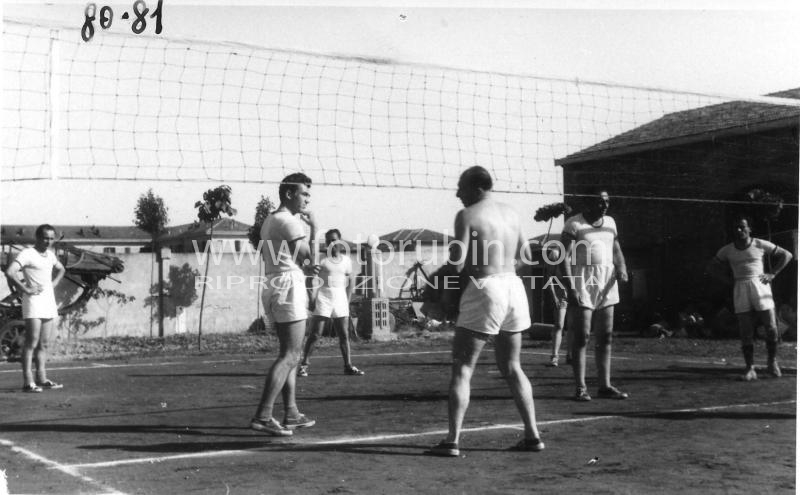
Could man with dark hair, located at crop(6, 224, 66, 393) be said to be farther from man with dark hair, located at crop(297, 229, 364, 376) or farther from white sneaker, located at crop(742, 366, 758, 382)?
white sneaker, located at crop(742, 366, 758, 382)

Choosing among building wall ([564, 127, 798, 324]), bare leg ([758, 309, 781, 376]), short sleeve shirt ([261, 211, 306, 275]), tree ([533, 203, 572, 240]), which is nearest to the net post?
short sleeve shirt ([261, 211, 306, 275])

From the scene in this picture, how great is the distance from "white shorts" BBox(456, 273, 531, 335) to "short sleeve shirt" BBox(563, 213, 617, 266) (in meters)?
2.52

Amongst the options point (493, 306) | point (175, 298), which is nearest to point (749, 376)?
point (493, 306)

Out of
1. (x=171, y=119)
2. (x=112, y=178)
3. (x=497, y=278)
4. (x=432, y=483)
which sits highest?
(x=171, y=119)

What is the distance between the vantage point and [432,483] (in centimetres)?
483

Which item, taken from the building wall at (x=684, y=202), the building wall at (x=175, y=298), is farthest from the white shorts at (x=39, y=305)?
the building wall at (x=684, y=202)

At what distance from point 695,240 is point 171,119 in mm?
15162

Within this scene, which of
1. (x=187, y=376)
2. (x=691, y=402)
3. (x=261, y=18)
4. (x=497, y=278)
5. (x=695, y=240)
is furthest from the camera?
(x=695, y=240)

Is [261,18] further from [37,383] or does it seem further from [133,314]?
[133,314]

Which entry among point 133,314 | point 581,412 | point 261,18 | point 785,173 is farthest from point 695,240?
point 261,18

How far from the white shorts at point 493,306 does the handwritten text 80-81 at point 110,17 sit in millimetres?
3181

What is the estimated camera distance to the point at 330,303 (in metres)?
11.0

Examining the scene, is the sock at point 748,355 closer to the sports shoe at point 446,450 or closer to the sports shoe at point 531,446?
the sports shoe at point 531,446

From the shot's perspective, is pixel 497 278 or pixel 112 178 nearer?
pixel 497 278
